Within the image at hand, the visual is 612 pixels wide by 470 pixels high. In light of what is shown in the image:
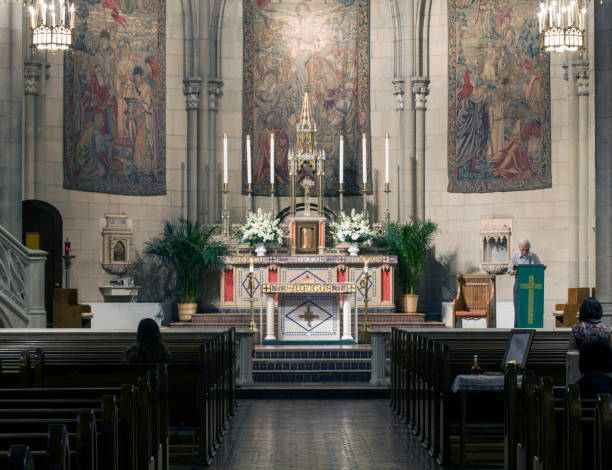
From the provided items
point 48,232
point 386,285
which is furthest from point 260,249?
point 48,232

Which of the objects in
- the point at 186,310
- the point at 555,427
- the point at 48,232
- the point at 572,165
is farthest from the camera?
the point at 186,310

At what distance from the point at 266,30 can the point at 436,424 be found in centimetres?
1403

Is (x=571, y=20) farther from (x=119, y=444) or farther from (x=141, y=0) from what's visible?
(x=119, y=444)

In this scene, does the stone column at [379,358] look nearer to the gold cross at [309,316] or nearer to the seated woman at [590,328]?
the gold cross at [309,316]

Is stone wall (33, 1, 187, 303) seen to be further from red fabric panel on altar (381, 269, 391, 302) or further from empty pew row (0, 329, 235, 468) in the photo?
empty pew row (0, 329, 235, 468)

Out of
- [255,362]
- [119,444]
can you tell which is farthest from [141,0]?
[119,444]

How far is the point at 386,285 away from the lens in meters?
17.7

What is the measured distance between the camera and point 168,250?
17.8 meters

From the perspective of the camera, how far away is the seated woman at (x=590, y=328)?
19.6ft

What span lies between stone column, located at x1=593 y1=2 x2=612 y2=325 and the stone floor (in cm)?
365

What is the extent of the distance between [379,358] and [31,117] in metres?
8.29

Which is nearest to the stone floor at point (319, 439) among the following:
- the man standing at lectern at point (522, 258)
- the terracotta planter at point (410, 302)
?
the man standing at lectern at point (522, 258)

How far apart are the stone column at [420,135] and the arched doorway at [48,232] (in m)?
7.38

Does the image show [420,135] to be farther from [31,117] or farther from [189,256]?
[31,117]
